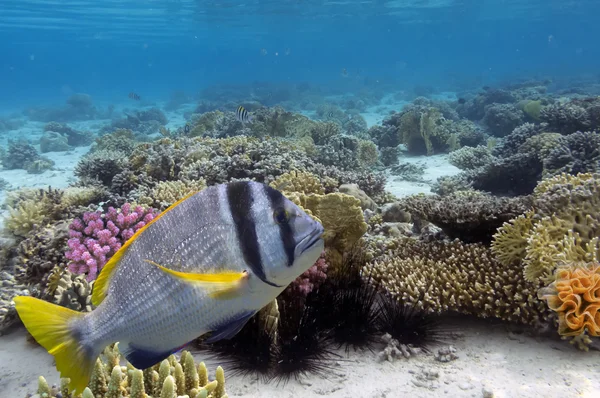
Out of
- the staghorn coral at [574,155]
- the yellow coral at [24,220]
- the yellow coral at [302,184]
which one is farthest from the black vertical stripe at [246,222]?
the staghorn coral at [574,155]

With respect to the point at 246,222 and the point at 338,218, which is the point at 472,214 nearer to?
the point at 338,218

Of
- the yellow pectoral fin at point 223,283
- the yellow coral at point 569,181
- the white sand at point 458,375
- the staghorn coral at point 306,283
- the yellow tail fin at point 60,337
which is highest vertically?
the yellow pectoral fin at point 223,283

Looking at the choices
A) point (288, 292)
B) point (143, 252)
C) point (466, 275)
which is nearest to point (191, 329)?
point (143, 252)

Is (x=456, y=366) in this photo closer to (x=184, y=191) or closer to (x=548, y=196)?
(x=548, y=196)

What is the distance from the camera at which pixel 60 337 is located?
5.01 ft

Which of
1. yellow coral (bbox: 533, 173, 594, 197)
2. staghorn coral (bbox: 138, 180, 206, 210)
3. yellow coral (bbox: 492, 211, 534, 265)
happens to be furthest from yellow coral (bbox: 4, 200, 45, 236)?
yellow coral (bbox: 533, 173, 594, 197)

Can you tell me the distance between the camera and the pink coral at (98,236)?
14.5 ft

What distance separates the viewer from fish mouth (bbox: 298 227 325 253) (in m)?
1.42

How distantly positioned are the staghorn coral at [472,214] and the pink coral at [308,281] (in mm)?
1933

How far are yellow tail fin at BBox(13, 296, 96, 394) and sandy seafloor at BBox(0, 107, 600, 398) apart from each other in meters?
1.88

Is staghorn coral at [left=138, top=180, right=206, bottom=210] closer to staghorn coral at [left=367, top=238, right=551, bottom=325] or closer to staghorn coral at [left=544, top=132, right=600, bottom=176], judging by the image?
staghorn coral at [left=367, top=238, right=551, bottom=325]

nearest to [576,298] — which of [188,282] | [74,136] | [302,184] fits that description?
[188,282]

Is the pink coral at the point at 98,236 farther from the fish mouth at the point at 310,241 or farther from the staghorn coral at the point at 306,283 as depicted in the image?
the fish mouth at the point at 310,241

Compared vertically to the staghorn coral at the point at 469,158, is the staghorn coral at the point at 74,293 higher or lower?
higher
